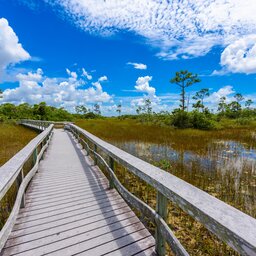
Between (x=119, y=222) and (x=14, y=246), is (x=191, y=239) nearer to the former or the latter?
(x=119, y=222)

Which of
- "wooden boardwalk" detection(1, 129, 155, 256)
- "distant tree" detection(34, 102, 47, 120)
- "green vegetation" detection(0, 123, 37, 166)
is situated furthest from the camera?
"distant tree" detection(34, 102, 47, 120)

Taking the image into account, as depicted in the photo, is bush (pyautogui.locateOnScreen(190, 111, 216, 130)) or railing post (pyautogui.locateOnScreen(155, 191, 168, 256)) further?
bush (pyautogui.locateOnScreen(190, 111, 216, 130))

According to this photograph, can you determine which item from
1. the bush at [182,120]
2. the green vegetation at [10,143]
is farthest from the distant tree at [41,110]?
the bush at [182,120]

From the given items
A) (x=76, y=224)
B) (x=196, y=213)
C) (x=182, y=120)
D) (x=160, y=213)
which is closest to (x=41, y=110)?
(x=182, y=120)

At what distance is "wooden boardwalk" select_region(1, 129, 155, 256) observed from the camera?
2072 millimetres

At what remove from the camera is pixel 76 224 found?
99.7 inches

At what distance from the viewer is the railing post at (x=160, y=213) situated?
73.6 inches

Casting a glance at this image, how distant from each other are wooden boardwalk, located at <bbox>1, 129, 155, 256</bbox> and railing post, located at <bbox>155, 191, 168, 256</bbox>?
0.13 metres

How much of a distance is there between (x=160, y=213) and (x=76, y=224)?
132 centimetres

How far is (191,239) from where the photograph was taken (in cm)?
304

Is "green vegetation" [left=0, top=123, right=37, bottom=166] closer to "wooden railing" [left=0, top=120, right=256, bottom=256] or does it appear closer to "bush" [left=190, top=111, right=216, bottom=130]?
"wooden railing" [left=0, top=120, right=256, bottom=256]

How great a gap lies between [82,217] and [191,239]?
1858 millimetres

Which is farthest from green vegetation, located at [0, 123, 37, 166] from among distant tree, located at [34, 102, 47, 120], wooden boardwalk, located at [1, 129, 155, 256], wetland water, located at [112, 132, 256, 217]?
distant tree, located at [34, 102, 47, 120]

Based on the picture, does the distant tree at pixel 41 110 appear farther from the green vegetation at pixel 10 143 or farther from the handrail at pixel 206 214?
the handrail at pixel 206 214
